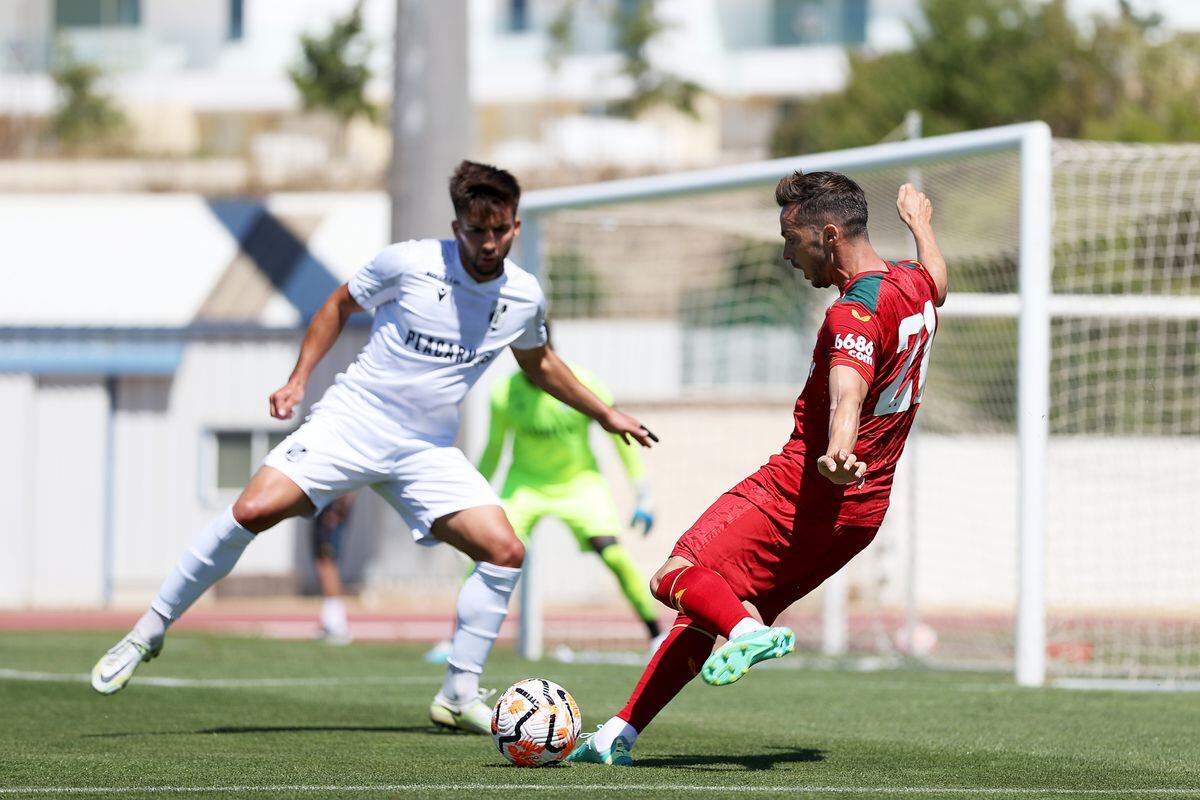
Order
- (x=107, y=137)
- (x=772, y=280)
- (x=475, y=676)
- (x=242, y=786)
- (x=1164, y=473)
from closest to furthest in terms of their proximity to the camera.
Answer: (x=242, y=786) → (x=475, y=676) → (x=1164, y=473) → (x=772, y=280) → (x=107, y=137)

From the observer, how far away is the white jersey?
23.0 feet

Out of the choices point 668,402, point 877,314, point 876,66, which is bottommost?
point 668,402

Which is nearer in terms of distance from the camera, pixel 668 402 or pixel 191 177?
pixel 668 402

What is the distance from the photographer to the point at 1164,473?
15094 mm

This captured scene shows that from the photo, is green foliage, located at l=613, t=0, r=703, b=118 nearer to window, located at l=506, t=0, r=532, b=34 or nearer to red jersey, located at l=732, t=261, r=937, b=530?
window, located at l=506, t=0, r=532, b=34

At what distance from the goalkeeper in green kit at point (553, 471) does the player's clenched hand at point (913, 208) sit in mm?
4778

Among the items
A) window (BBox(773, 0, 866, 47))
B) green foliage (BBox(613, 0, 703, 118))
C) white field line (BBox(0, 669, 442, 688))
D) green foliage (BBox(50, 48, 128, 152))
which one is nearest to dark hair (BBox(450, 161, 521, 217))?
white field line (BBox(0, 669, 442, 688))

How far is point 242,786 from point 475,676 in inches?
72.5

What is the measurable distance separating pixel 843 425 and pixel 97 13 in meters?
48.8

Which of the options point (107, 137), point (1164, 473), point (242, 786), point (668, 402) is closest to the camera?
point (242, 786)

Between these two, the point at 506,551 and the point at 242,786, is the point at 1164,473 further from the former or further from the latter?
the point at 242,786

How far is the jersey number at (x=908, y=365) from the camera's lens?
571cm

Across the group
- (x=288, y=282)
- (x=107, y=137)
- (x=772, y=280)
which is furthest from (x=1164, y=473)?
(x=107, y=137)

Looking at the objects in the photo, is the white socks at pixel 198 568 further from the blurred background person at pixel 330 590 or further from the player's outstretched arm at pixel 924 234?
the blurred background person at pixel 330 590
